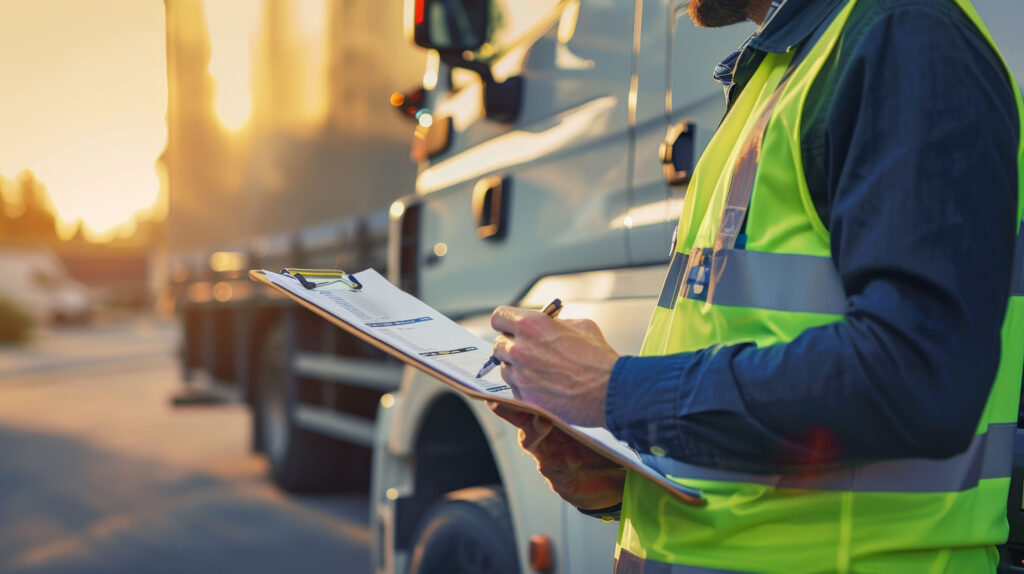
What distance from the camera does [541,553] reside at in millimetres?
2029

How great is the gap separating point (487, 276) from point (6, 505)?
4.81m

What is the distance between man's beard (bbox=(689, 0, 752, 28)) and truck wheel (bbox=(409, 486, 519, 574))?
145 centimetres

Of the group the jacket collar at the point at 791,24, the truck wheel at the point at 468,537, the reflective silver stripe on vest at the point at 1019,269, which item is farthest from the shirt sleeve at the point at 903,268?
the truck wheel at the point at 468,537

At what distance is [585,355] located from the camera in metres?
1.00

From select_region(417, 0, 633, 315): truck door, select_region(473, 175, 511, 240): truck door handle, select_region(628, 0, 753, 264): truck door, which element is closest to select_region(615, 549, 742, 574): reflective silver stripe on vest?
select_region(628, 0, 753, 264): truck door

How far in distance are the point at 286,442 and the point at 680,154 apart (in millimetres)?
4872

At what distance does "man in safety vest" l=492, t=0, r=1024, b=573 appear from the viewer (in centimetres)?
81

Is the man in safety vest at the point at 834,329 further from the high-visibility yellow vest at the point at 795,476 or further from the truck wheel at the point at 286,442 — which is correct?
the truck wheel at the point at 286,442

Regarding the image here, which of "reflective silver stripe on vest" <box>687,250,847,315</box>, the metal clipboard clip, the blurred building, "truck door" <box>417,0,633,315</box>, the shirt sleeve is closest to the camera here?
the shirt sleeve

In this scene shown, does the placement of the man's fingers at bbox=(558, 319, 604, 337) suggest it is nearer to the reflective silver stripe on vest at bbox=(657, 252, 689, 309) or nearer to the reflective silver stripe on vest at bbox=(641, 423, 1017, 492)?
the reflective silver stripe on vest at bbox=(657, 252, 689, 309)

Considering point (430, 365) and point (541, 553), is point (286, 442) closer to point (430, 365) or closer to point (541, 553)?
point (541, 553)

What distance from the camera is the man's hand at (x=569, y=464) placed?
3.59 ft

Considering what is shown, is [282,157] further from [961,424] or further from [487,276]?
[961,424]

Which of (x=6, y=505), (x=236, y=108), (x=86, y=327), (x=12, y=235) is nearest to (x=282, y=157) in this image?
(x=236, y=108)
